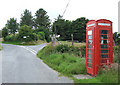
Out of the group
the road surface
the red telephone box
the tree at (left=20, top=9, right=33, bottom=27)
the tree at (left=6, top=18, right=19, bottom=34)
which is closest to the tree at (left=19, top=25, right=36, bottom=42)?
the tree at (left=6, top=18, right=19, bottom=34)

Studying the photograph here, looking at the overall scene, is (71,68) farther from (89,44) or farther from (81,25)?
(81,25)

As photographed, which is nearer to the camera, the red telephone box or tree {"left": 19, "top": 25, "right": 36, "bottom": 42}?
the red telephone box

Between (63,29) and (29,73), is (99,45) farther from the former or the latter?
(63,29)

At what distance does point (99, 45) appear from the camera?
23.3 ft

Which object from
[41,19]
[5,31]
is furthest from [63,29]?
[5,31]

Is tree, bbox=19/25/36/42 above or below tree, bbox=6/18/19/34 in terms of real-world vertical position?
below

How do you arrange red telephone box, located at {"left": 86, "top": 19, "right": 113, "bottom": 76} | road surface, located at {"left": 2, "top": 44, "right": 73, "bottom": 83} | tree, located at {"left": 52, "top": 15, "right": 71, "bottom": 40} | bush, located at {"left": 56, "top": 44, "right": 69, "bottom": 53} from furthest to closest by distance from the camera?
tree, located at {"left": 52, "top": 15, "right": 71, "bottom": 40}
bush, located at {"left": 56, "top": 44, "right": 69, "bottom": 53}
red telephone box, located at {"left": 86, "top": 19, "right": 113, "bottom": 76}
road surface, located at {"left": 2, "top": 44, "right": 73, "bottom": 83}

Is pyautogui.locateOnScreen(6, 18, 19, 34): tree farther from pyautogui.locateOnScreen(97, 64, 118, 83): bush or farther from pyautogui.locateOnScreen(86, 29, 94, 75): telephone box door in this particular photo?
pyautogui.locateOnScreen(97, 64, 118, 83): bush

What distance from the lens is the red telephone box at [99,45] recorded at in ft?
22.8

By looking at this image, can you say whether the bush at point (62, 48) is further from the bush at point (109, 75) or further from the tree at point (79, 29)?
the tree at point (79, 29)

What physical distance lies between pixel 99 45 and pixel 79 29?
160 feet

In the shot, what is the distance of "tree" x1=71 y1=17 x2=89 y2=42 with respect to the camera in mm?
53594

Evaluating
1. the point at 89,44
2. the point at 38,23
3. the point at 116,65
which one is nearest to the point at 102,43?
the point at 89,44

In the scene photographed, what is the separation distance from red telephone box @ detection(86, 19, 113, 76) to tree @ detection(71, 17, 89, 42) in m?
45.6
